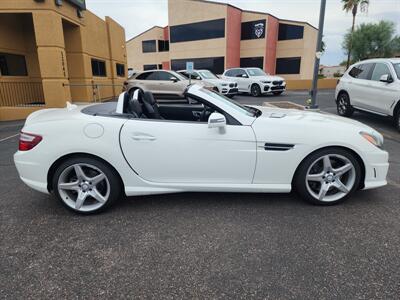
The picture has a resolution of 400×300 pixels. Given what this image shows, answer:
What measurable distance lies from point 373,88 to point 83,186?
7.31m

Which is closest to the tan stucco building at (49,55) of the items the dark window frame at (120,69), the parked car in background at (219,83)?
the dark window frame at (120,69)

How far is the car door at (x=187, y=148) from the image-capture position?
2.87m

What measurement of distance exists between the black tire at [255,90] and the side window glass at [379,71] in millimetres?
9052

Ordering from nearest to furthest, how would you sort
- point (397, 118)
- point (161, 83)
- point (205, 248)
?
point (205, 248) → point (397, 118) → point (161, 83)

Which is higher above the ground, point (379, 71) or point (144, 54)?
point (144, 54)

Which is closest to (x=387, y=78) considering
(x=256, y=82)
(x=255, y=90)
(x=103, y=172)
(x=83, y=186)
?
(x=103, y=172)

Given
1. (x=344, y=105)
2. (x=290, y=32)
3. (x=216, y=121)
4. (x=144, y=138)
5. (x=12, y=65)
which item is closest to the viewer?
(x=216, y=121)

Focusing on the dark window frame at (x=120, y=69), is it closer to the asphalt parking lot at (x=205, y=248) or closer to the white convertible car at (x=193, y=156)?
the asphalt parking lot at (x=205, y=248)

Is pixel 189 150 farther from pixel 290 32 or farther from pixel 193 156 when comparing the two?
pixel 290 32

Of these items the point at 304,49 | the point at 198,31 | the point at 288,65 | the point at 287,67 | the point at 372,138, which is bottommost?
the point at 372,138

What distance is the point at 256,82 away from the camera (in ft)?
52.6

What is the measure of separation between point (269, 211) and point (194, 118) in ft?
5.38

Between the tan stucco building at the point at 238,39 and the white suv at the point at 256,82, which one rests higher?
the tan stucco building at the point at 238,39

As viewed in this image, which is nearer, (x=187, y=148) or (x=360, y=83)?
(x=187, y=148)
